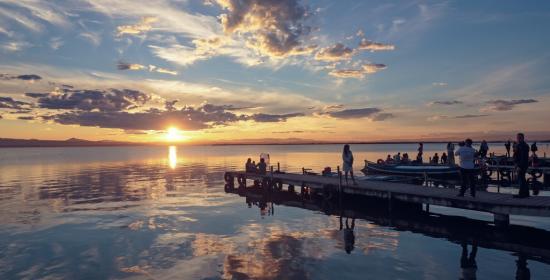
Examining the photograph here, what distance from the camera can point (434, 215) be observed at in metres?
23.6

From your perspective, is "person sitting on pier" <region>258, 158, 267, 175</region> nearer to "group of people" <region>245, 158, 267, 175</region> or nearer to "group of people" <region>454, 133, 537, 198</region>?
"group of people" <region>245, 158, 267, 175</region>

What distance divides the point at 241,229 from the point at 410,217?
9643 mm

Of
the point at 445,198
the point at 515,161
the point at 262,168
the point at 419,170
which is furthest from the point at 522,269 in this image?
the point at 419,170

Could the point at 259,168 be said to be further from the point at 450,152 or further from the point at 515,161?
the point at 515,161

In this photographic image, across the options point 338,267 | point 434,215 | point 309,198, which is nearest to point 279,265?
point 338,267

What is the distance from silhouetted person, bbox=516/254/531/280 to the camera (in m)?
12.5

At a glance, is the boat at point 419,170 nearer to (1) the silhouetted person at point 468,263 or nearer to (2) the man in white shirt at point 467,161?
(2) the man in white shirt at point 467,161

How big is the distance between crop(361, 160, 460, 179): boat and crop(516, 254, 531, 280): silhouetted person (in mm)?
18610

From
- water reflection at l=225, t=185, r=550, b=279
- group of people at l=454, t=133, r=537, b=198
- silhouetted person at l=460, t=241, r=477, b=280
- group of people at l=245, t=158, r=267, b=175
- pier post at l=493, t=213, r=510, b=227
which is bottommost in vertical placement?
silhouetted person at l=460, t=241, r=477, b=280

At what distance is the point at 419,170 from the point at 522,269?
25755mm

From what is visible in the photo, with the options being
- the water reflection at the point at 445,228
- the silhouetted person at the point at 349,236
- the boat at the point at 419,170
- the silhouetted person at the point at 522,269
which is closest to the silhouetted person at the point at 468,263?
the water reflection at the point at 445,228

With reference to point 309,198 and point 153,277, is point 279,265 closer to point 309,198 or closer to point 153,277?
point 153,277

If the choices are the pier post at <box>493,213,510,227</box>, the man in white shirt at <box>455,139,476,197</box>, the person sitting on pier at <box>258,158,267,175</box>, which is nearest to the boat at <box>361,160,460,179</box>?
the person sitting on pier at <box>258,158,267,175</box>

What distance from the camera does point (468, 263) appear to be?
14.1 meters
